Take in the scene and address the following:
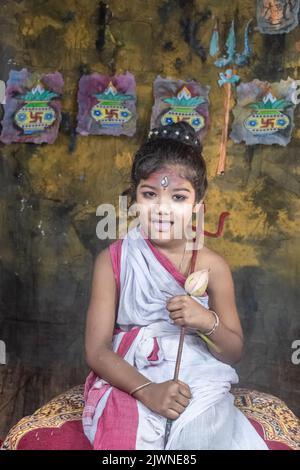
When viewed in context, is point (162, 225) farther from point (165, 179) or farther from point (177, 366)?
point (177, 366)

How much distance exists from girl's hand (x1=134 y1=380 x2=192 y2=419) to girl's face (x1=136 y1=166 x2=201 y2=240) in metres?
A: 0.56

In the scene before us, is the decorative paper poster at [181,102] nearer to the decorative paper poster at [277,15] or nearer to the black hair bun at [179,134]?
the decorative paper poster at [277,15]

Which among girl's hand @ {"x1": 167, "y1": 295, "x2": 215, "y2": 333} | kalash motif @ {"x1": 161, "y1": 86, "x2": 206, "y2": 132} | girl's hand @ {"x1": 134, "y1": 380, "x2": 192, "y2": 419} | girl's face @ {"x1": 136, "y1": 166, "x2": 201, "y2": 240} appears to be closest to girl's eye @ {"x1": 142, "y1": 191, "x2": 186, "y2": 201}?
girl's face @ {"x1": 136, "y1": 166, "x2": 201, "y2": 240}

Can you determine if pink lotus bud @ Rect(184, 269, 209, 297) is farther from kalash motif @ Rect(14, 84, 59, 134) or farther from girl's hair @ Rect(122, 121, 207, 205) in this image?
kalash motif @ Rect(14, 84, 59, 134)

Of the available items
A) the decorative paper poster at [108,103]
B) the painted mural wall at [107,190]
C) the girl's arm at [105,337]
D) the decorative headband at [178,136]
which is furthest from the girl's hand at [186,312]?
the decorative paper poster at [108,103]

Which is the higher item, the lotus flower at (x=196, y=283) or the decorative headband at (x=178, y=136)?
the decorative headband at (x=178, y=136)

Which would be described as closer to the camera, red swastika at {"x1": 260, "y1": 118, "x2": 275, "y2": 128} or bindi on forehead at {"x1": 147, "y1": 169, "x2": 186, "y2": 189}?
bindi on forehead at {"x1": 147, "y1": 169, "x2": 186, "y2": 189}

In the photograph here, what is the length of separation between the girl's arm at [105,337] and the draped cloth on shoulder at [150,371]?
0.04m

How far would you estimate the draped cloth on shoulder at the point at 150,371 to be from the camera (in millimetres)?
2457

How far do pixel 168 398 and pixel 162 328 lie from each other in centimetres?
34

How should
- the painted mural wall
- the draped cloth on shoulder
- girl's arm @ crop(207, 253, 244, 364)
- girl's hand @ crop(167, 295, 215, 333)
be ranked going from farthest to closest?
the painted mural wall
girl's arm @ crop(207, 253, 244, 364)
girl's hand @ crop(167, 295, 215, 333)
the draped cloth on shoulder

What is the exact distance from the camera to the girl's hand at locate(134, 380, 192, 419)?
2.47 meters

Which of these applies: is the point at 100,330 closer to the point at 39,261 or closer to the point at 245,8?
the point at 39,261
